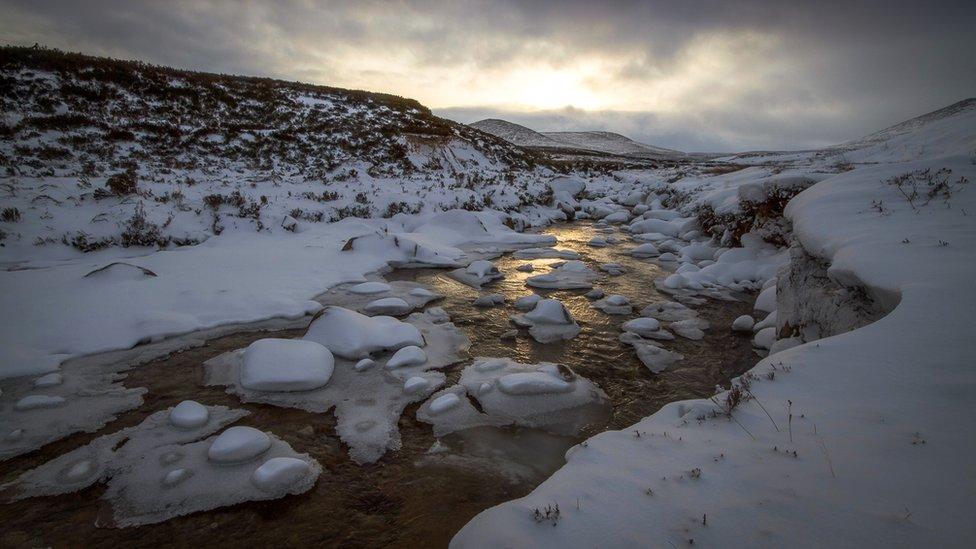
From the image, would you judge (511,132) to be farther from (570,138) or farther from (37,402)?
(37,402)

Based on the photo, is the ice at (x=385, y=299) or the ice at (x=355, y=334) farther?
the ice at (x=385, y=299)

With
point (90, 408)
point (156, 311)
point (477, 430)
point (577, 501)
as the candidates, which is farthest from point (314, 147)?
point (577, 501)

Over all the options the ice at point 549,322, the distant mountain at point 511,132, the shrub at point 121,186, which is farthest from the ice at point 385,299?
the distant mountain at point 511,132

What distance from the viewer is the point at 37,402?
3.33 metres

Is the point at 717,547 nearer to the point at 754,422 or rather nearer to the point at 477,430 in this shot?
the point at 754,422

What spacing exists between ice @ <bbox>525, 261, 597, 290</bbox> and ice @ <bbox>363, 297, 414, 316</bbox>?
8.30 ft

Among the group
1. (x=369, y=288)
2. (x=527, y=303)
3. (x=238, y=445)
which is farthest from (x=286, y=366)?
(x=527, y=303)

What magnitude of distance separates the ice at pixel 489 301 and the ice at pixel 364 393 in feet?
4.96

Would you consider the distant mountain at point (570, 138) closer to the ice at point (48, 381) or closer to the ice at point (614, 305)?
the ice at point (614, 305)

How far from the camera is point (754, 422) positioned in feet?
8.20

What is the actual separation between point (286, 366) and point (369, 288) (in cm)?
263

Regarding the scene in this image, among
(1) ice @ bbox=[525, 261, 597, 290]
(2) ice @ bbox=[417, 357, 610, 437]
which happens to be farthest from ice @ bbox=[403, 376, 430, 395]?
(1) ice @ bbox=[525, 261, 597, 290]

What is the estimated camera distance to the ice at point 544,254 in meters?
9.53

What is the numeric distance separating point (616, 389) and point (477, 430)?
61.7 inches
